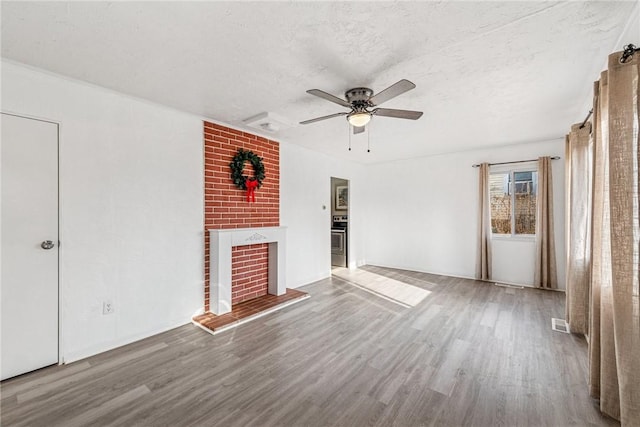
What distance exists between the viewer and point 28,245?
2248 mm

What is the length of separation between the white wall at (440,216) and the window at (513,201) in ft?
0.84

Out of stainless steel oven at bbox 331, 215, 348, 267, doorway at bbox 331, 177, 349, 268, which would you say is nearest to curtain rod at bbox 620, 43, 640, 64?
doorway at bbox 331, 177, 349, 268

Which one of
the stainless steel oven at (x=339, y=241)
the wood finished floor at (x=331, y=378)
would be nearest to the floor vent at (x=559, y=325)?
the wood finished floor at (x=331, y=378)

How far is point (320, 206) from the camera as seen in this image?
5262mm

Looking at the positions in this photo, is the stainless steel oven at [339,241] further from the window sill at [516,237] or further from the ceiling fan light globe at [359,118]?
the ceiling fan light globe at [359,118]

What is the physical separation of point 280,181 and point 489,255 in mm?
4024

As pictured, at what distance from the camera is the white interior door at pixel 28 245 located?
2.16m

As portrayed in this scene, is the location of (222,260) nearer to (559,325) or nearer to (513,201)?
(559,325)

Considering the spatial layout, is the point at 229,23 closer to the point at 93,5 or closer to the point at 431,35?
the point at 93,5

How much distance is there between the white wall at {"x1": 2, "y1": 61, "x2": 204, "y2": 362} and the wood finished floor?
1.01 ft

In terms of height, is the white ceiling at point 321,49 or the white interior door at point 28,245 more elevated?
the white ceiling at point 321,49

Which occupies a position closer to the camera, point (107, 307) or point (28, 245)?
point (28, 245)

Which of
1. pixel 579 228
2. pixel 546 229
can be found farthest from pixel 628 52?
pixel 546 229

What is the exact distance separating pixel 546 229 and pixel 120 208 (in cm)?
597
